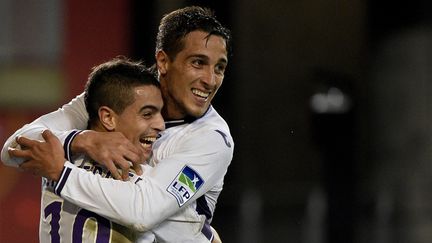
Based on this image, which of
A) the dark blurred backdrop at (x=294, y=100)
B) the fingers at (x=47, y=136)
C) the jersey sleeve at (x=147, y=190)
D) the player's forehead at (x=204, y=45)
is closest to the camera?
the jersey sleeve at (x=147, y=190)

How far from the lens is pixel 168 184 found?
2854mm

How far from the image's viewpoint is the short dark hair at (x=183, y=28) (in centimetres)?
319

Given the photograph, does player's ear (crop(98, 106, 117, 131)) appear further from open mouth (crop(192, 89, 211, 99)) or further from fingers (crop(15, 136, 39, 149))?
open mouth (crop(192, 89, 211, 99))

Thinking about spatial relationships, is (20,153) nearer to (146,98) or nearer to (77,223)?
(77,223)

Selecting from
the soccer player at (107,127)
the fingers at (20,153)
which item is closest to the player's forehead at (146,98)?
the soccer player at (107,127)

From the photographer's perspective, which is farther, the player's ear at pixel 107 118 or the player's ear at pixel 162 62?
the player's ear at pixel 162 62

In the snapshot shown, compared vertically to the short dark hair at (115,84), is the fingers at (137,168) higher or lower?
lower

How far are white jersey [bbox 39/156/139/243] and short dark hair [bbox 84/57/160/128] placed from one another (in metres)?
0.17

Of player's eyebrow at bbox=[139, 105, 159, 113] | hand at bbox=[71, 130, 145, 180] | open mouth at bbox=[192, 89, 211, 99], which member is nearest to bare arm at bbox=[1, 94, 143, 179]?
hand at bbox=[71, 130, 145, 180]

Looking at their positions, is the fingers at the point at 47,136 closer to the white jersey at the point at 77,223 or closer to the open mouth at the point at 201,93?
the white jersey at the point at 77,223

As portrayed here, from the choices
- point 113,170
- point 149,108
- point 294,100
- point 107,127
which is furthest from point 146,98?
point 294,100

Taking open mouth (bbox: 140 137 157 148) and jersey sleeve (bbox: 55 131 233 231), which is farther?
open mouth (bbox: 140 137 157 148)

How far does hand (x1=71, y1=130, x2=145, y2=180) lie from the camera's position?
Answer: 283 cm

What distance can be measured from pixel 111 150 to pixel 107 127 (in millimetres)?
150
